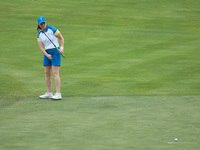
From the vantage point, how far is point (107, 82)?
10523 millimetres

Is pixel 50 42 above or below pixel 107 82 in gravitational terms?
above

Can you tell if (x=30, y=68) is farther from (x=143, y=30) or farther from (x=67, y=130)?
(x=143, y=30)

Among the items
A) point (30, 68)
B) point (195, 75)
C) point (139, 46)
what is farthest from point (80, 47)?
point (195, 75)

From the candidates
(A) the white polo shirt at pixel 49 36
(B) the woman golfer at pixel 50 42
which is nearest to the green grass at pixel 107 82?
(B) the woman golfer at pixel 50 42

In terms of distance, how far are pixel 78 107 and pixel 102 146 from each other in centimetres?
233

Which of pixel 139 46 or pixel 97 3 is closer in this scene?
pixel 139 46

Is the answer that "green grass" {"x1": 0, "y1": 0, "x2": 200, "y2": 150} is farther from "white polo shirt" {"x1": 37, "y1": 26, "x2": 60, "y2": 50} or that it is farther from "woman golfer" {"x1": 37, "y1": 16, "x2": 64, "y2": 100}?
"white polo shirt" {"x1": 37, "y1": 26, "x2": 60, "y2": 50}

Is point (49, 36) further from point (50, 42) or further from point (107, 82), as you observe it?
point (107, 82)

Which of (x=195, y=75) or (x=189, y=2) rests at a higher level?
(x=189, y=2)

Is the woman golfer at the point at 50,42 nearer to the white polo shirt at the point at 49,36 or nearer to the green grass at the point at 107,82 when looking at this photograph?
the white polo shirt at the point at 49,36

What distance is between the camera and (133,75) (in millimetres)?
11258

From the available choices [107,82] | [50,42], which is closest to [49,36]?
[50,42]

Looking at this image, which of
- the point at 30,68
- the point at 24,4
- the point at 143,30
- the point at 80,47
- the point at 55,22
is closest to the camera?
the point at 30,68

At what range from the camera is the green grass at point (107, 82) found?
21.2 ft
